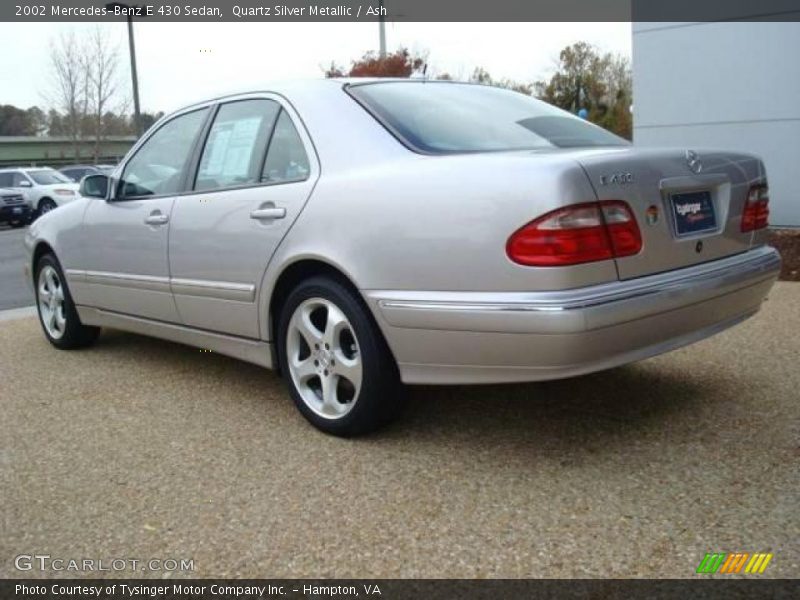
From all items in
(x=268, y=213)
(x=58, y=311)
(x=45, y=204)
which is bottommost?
(x=45, y=204)

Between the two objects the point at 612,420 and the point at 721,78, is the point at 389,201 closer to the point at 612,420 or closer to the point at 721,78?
the point at 612,420

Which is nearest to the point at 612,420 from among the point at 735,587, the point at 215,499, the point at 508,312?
the point at 508,312

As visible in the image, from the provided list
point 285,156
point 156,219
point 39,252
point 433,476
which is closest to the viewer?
point 433,476

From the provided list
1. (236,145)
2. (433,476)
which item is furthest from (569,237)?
(236,145)

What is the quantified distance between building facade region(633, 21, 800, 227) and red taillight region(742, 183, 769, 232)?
532 centimetres

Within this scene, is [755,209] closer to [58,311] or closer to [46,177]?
[58,311]

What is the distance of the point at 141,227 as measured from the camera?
177 inches

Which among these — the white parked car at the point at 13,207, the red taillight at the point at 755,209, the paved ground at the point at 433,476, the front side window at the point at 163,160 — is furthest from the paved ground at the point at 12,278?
the red taillight at the point at 755,209

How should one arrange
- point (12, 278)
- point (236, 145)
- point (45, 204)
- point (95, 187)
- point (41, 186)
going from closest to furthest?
point (236, 145), point (95, 187), point (12, 278), point (45, 204), point (41, 186)

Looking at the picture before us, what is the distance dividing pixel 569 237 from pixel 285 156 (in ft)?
4.98

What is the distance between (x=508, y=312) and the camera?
282cm

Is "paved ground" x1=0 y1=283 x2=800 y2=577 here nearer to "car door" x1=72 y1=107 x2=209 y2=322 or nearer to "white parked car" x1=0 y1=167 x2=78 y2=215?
"car door" x1=72 y1=107 x2=209 y2=322

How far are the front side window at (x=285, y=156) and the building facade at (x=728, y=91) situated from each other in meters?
5.93

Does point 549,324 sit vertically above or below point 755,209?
below
